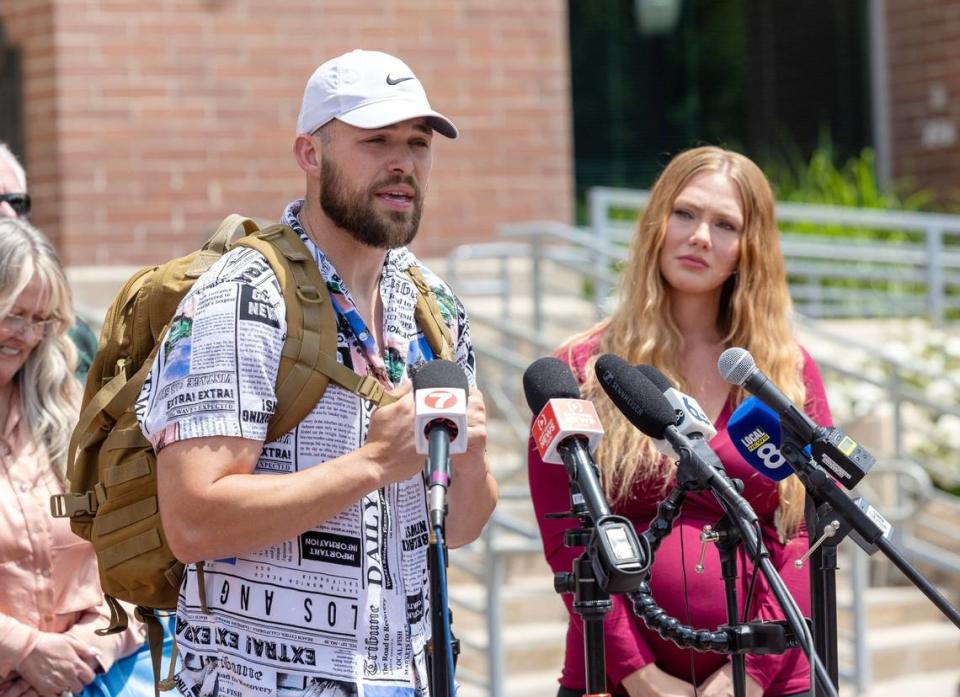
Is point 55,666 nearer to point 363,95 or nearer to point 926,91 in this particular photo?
point 363,95

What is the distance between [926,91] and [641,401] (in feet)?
41.2

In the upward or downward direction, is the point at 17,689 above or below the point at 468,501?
below

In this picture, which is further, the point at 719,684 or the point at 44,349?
the point at 44,349

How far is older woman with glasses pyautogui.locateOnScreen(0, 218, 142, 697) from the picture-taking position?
3.88 meters

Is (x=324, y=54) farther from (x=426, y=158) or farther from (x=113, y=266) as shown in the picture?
(x=426, y=158)

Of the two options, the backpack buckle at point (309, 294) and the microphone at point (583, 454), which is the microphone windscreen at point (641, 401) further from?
the backpack buckle at point (309, 294)

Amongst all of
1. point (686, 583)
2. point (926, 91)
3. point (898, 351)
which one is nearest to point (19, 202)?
point (686, 583)

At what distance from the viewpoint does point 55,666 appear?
3.87 m

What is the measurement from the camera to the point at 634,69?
14.5 metres

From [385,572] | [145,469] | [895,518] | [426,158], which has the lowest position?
[895,518]

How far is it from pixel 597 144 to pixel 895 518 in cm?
675

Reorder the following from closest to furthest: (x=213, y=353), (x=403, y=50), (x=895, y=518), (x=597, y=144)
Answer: (x=213, y=353), (x=895, y=518), (x=403, y=50), (x=597, y=144)

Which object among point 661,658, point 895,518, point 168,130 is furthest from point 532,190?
point 661,658

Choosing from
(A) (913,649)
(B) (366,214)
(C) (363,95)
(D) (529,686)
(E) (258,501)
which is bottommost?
(A) (913,649)
